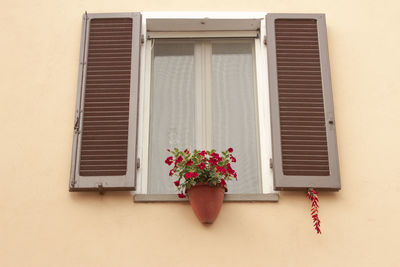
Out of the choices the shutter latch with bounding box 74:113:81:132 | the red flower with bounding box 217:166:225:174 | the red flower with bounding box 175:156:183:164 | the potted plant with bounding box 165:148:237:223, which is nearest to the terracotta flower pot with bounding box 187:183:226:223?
the potted plant with bounding box 165:148:237:223

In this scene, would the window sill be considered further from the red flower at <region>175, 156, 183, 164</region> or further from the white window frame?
the red flower at <region>175, 156, 183, 164</region>

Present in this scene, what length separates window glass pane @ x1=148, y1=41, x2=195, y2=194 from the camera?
505 cm

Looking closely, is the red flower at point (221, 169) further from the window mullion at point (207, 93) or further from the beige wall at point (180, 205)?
the window mullion at point (207, 93)

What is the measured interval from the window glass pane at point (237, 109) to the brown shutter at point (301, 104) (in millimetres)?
314

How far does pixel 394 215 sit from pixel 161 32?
2300 mm

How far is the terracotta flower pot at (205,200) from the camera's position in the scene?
14.8ft

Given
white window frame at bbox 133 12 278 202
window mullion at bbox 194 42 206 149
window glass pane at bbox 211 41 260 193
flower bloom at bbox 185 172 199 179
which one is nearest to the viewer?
flower bloom at bbox 185 172 199 179

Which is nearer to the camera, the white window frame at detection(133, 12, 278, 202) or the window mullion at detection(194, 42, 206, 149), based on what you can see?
the white window frame at detection(133, 12, 278, 202)

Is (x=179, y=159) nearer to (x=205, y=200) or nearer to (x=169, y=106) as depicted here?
(x=205, y=200)

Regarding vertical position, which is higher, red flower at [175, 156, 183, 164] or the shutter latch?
the shutter latch

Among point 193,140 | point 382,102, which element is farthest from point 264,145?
point 382,102

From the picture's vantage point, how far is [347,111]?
501 cm

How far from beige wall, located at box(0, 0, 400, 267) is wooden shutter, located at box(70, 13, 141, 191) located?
122 mm

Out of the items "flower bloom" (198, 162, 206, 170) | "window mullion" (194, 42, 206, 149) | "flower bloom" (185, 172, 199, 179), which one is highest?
"window mullion" (194, 42, 206, 149)
